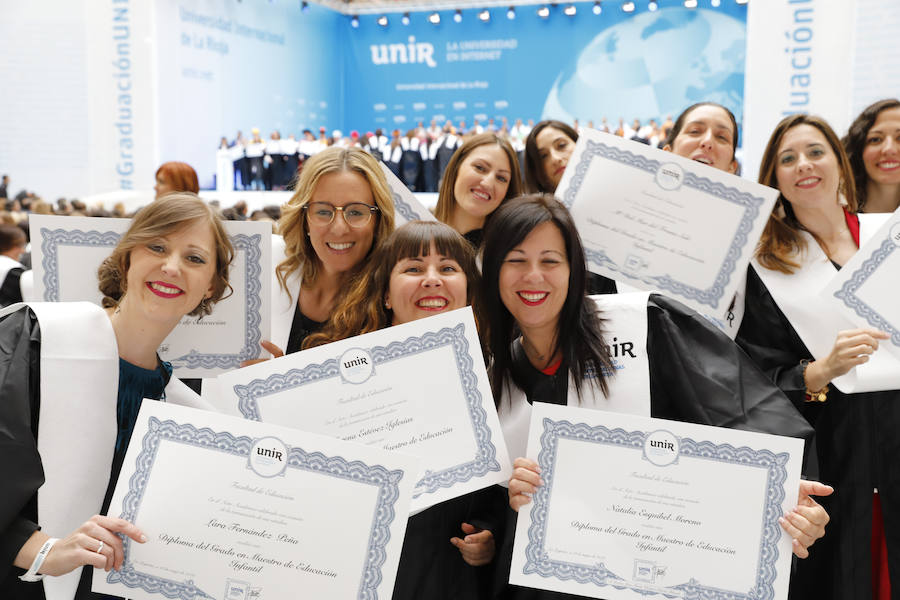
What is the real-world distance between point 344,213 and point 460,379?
96 cm

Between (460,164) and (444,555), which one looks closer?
(444,555)

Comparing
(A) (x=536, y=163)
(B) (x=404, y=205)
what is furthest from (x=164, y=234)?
(A) (x=536, y=163)

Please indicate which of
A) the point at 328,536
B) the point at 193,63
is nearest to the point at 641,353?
the point at 328,536

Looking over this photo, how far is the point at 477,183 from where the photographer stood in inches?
137

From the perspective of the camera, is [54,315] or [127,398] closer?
[54,315]

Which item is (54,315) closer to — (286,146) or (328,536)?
(328,536)

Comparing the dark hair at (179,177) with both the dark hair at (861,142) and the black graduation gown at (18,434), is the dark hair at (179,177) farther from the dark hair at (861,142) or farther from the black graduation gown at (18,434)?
the dark hair at (861,142)

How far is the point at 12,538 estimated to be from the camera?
181cm

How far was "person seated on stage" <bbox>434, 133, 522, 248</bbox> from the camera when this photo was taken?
11.5 ft

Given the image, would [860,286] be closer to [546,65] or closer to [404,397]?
[404,397]

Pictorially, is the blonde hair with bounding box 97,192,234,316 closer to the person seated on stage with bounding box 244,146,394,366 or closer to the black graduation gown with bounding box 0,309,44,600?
the black graduation gown with bounding box 0,309,44,600

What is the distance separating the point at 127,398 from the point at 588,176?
159 cm

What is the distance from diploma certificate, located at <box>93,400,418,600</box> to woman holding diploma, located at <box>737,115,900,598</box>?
61.9 inches

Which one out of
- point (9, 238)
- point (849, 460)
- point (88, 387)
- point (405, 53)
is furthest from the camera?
point (405, 53)
